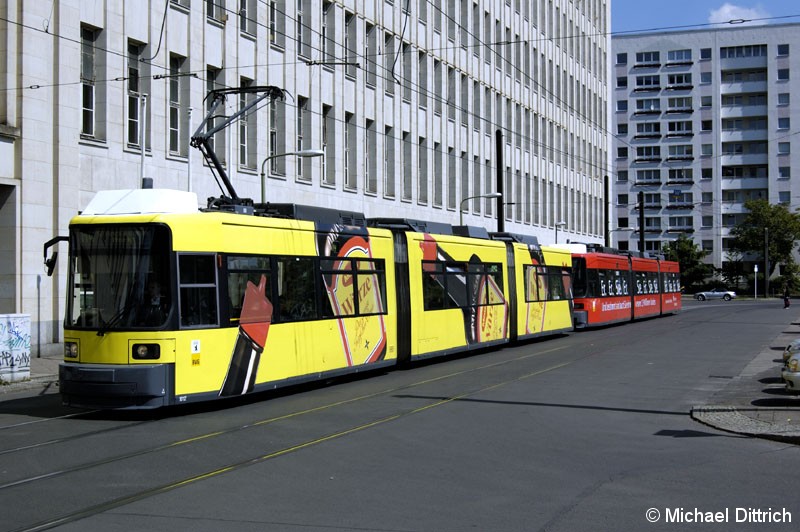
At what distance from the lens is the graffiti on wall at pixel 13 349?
65.0ft

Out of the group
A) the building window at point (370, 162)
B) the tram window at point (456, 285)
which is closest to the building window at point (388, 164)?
the building window at point (370, 162)

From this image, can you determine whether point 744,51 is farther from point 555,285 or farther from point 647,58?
point 555,285

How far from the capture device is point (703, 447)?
1102cm

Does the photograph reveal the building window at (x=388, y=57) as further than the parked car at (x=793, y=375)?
Yes

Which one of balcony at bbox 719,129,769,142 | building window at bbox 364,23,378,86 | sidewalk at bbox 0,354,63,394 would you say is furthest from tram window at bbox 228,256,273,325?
balcony at bbox 719,129,769,142

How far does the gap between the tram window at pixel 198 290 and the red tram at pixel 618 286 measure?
23.2m

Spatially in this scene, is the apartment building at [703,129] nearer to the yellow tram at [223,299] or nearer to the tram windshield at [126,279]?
the yellow tram at [223,299]

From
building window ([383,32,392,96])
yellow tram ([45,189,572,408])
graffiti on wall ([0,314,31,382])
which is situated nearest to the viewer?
yellow tram ([45,189,572,408])

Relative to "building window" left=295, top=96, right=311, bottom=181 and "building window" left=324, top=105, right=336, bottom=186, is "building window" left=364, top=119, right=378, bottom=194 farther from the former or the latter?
"building window" left=295, top=96, right=311, bottom=181

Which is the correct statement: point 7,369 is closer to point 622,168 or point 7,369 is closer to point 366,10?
point 366,10

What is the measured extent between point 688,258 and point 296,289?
90019 millimetres

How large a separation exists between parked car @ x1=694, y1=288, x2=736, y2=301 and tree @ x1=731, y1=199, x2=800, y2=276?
6083 millimetres

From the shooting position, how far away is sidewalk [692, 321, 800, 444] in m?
11.8

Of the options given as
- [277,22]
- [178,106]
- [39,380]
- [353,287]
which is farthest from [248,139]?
[353,287]
